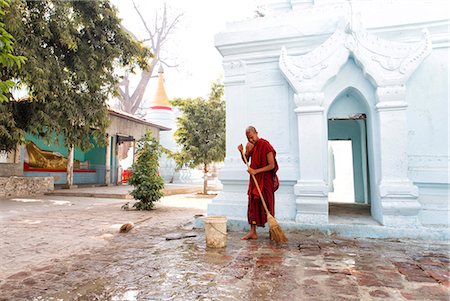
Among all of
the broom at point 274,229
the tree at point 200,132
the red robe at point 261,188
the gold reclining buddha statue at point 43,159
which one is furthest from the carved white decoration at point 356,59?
the gold reclining buddha statue at point 43,159

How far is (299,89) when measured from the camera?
552 centimetres

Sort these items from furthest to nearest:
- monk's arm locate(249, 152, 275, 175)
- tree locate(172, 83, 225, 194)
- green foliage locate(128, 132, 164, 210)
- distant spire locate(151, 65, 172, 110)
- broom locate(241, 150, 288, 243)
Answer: distant spire locate(151, 65, 172, 110), tree locate(172, 83, 225, 194), green foliage locate(128, 132, 164, 210), monk's arm locate(249, 152, 275, 175), broom locate(241, 150, 288, 243)

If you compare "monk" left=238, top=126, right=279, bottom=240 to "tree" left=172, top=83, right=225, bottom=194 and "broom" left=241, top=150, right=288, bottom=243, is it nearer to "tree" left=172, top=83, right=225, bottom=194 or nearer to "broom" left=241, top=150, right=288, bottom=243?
"broom" left=241, top=150, right=288, bottom=243

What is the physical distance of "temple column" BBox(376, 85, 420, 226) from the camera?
481cm

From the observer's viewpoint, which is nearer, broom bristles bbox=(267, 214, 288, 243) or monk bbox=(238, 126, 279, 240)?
broom bristles bbox=(267, 214, 288, 243)

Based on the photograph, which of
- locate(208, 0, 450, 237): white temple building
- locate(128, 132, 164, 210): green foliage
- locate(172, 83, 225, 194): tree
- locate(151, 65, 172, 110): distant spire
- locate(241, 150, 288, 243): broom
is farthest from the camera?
locate(151, 65, 172, 110): distant spire

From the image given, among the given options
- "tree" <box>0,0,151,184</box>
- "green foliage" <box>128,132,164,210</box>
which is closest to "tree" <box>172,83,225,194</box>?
"tree" <box>0,0,151,184</box>

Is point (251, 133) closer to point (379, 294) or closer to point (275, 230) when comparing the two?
point (275, 230)

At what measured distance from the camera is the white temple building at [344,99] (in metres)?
4.99

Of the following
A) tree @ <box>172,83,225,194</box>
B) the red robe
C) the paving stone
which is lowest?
the paving stone

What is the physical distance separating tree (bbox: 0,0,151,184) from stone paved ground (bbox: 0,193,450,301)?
4.56 metres

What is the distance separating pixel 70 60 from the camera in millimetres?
9352

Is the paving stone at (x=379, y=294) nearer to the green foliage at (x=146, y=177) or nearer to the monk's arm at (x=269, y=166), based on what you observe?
the monk's arm at (x=269, y=166)

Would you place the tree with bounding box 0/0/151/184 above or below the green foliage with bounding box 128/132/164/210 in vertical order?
above
